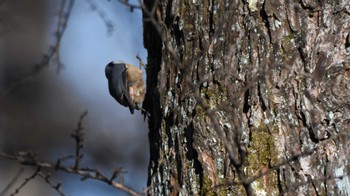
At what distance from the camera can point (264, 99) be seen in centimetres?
274

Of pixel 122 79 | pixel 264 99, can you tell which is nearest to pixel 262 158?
pixel 264 99

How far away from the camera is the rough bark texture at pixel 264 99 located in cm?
269

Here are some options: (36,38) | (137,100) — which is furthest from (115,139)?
(137,100)

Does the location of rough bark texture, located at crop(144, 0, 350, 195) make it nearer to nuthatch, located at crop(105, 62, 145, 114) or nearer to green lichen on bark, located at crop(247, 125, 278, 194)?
green lichen on bark, located at crop(247, 125, 278, 194)

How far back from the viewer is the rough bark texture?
2.69 meters

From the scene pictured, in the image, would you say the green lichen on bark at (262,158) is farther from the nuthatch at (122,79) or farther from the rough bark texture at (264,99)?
the nuthatch at (122,79)

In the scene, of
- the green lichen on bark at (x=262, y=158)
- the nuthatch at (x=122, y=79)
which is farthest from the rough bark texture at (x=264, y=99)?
the nuthatch at (x=122, y=79)

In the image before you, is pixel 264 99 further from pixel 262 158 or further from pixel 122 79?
pixel 122 79

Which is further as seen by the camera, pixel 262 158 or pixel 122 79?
pixel 122 79

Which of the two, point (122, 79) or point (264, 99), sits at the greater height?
point (122, 79)

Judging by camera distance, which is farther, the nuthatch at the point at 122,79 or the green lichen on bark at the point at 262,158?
the nuthatch at the point at 122,79

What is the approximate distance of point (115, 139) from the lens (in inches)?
301

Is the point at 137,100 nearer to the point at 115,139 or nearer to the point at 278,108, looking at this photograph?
the point at 278,108

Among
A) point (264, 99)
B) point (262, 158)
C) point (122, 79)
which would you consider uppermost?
point (122, 79)
